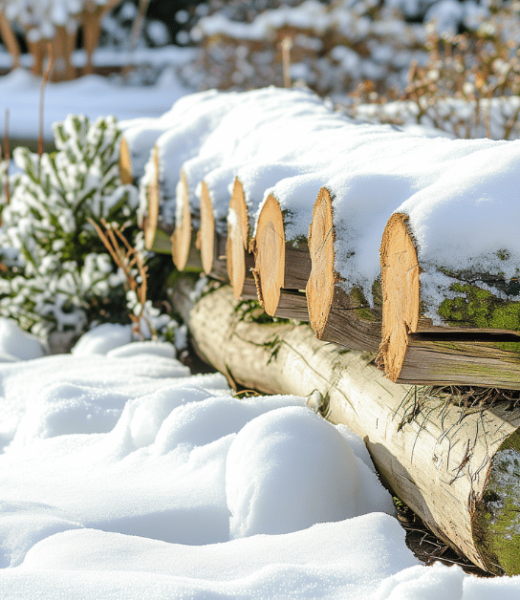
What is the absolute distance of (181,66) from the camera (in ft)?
45.7

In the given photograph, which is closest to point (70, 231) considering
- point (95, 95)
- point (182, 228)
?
point (182, 228)

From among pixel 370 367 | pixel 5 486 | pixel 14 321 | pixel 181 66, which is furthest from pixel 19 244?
pixel 181 66

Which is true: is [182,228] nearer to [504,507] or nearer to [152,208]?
[152,208]

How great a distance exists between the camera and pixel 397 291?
137 centimetres

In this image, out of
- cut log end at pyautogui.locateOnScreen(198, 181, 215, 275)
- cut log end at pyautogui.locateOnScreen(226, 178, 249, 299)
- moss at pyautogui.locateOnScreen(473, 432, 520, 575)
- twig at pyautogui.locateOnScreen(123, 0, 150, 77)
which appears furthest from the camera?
twig at pyautogui.locateOnScreen(123, 0, 150, 77)

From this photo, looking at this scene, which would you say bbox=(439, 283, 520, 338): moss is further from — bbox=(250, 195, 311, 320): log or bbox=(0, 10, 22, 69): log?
bbox=(0, 10, 22, 69): log

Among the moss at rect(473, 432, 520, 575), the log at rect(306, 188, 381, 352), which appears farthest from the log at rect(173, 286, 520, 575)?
the log at rect(306, 188, 381, 352)

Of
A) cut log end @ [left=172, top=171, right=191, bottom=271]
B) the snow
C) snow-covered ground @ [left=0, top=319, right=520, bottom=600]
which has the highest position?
the snow

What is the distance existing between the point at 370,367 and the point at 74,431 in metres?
1.04

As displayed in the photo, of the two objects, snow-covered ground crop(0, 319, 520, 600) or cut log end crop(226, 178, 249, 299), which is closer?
snow-covered ground crop(0, 319, 520, 600)

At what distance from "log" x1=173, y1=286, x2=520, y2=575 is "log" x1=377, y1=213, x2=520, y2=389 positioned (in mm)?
169

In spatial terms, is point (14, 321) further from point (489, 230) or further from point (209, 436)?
point (489, 230)

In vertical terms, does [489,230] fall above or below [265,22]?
below

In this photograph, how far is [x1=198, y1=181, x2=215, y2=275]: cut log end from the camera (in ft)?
8.28
